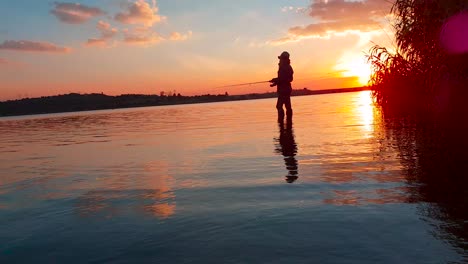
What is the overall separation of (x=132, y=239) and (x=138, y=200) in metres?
1.36

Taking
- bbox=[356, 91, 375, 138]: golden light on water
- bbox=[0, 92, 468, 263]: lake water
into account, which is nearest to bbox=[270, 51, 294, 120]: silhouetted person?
bbox=[356, 91, 375, 138]: golden light on water

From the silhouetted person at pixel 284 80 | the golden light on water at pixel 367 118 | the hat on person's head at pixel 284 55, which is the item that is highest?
the hat on person's head at pixel 284 55

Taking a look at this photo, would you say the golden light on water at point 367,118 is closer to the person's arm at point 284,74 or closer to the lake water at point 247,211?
the lake water at point 247,211

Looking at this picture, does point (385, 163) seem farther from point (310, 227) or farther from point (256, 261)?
point (256, 261)

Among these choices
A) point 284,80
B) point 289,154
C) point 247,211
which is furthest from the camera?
point 284,80

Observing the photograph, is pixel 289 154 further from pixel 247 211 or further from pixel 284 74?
pixel 284 74

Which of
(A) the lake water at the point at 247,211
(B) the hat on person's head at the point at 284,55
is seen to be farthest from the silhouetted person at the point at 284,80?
(A) the lake water at the point at 247,211

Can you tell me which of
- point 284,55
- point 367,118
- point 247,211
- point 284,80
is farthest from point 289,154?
point 284,55

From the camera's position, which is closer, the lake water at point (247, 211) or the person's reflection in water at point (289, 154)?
the lake water at point (247, 211)

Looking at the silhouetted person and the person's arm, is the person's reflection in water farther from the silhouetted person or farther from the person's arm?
the person's arm

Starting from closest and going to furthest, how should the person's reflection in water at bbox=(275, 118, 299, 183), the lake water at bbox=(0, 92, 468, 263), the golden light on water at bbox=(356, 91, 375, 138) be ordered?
the lake water at bbox=(0, 92, 468, 263) → the person's reflection in water at bbox=(275, 118, 299, 183) → the golden light on water at bbox=(356, 91, 375, 138)

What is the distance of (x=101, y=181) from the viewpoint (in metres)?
5.65

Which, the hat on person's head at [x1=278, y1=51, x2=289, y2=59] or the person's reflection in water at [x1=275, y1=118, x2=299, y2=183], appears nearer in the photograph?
the person's reflection in water at [x1=275, y1=118, x2=299, y2=183]

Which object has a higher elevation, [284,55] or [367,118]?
[284,55]
